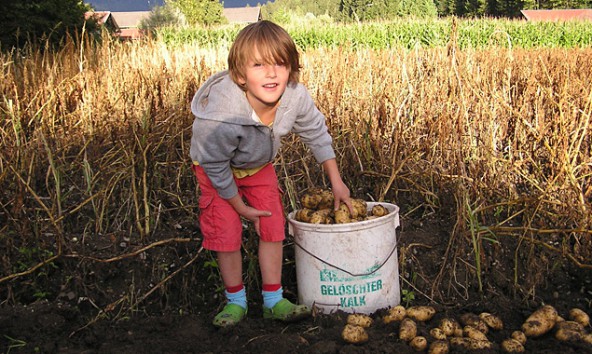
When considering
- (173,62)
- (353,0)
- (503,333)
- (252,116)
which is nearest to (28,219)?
(252,116)

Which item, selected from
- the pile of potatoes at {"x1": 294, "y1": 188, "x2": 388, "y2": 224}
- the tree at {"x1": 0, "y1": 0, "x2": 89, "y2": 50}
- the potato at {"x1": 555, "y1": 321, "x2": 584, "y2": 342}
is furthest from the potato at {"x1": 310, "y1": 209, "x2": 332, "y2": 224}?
the tree at {"x1": 0, "y1": 0, "x2": 89, "y2": 50}

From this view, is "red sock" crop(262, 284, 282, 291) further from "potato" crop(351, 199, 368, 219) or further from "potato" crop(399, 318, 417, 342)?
"potato" crop(399, 318, 417, 342)

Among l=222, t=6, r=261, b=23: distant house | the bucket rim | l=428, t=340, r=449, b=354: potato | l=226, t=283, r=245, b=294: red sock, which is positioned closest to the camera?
l=428, t=340, r=449, b=354: potato

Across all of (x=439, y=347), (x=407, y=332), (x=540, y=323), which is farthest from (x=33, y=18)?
(x=540, y=323)

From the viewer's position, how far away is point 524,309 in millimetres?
2354

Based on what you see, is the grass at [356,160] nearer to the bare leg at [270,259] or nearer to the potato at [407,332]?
the bare leg at [270,259]

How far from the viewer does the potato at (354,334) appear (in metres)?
2.02

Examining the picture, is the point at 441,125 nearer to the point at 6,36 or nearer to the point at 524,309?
the point at 524,309

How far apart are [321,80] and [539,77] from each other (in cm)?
168

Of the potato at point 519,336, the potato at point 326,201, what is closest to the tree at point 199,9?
the potato at point 326,201

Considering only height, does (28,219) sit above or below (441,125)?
below

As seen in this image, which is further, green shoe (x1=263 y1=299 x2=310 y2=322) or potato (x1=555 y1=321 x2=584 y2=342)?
green shoe (x1=263 y1=299 x2=310 y2=322)

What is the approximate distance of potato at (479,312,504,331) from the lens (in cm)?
216

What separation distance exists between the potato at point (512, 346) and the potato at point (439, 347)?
200 millimetres
